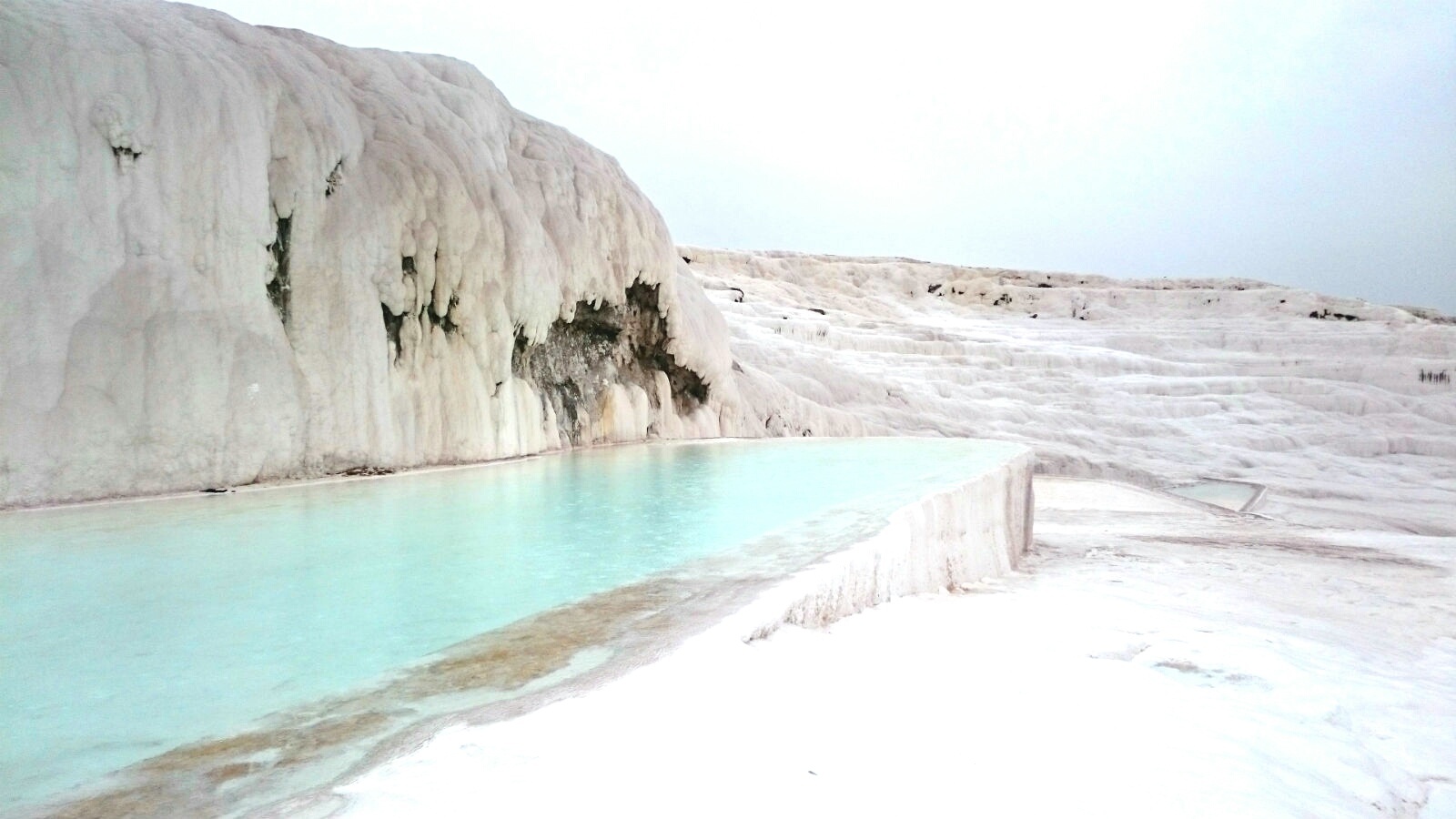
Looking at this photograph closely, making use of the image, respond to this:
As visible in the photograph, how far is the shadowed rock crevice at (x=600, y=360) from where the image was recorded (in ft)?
41.8

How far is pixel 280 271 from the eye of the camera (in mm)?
8289

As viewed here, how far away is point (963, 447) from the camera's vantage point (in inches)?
454

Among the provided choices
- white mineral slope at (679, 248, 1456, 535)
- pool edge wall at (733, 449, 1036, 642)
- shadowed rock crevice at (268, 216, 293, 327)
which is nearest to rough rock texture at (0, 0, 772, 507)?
shadowed rock crevice at (268, 216, 293, 327)

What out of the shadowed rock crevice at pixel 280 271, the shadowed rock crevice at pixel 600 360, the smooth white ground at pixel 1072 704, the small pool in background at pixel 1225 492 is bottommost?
the small pool in background at pixel 1225 492

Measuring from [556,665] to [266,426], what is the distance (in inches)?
232

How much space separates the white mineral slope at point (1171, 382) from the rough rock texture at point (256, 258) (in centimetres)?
883

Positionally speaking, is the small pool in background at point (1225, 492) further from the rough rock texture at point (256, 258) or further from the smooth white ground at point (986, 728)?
the smooth white ground at point (986, 728)

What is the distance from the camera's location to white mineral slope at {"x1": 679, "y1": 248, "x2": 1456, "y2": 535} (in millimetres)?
21359

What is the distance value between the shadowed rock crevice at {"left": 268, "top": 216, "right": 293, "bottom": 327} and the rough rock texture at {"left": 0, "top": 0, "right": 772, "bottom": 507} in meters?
0.02

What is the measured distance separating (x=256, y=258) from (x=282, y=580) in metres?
4.69

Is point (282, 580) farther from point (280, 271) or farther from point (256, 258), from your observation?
point (280, 271)

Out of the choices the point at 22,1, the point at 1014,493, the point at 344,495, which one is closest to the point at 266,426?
the point at 344,495

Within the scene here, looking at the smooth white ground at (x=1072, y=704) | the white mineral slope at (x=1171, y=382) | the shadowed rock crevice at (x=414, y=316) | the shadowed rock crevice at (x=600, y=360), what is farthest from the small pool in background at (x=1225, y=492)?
the shadowed rock crevice at (x=414, y=316)

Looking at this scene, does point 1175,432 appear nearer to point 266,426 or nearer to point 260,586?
point 266,426
